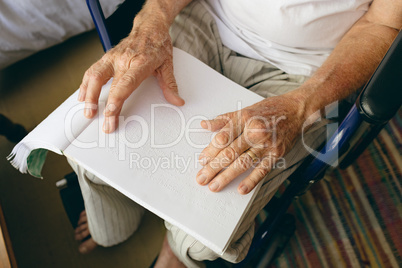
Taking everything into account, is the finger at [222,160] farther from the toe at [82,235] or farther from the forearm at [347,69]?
the toe at [82,235]

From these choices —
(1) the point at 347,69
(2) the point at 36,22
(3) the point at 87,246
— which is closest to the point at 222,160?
(1) the point at 347,69

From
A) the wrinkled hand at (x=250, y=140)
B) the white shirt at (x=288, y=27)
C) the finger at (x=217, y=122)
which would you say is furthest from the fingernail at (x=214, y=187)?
the white shirt at (x=288, y=27)

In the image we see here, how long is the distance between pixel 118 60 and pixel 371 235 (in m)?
1.03

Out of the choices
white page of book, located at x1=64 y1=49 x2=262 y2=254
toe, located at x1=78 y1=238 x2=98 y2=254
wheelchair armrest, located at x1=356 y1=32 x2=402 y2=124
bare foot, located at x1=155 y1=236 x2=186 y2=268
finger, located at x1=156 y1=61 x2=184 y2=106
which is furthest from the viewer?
toe, located at x1=78 y1=238 x2=98 y2=254

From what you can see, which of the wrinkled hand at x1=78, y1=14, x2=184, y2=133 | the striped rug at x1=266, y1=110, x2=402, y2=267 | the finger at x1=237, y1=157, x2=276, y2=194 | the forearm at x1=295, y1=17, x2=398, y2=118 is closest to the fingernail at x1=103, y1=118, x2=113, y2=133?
the wrinkled hand at x1=78, y1=14, x2=184, y2=133

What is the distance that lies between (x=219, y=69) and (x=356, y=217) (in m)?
0.76

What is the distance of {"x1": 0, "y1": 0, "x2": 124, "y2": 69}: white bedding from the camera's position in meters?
1.16

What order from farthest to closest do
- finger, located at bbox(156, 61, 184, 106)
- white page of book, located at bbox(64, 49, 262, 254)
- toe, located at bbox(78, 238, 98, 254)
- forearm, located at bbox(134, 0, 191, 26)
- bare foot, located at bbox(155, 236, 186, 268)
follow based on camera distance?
toe, located at bbox(78, 238, 98, 254) → bare foot, located at bbox(155, 236, 186, 268) → forearm, located at bbox(134, 0, 191, 26) → finger, located at bbox(156, 61, 184, 106) → white page of book, located at bbox(64, 49, 262, 254)

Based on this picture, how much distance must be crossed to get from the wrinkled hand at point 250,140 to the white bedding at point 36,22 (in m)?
0.87

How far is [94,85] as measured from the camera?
658 mm

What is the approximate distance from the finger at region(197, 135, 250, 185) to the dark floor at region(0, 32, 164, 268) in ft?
2.02

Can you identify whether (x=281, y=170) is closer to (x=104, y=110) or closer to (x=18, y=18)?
(x=104, y=110)

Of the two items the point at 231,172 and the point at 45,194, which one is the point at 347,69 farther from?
the point at 45,194

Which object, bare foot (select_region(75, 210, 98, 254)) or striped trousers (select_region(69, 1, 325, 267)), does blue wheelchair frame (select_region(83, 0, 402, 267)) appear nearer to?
striped trousers (select_region(69, 1, 325, 267))
